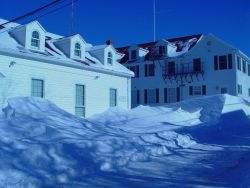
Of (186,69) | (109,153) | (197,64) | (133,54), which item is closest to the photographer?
(109,153)

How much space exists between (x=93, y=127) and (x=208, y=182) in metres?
6.66

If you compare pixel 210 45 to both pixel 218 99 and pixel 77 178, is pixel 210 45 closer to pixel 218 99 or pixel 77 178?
pixel 218 99

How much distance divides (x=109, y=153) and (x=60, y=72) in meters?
10.0

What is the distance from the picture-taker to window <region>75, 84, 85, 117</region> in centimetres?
1900

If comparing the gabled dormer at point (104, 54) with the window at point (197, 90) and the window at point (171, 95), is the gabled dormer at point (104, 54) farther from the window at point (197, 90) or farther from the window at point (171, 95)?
the window at point (197, 90)

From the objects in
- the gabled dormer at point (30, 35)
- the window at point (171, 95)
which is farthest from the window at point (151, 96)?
the gabled dormer at point (30, 35)

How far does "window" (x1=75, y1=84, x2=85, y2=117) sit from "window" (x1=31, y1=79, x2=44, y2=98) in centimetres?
274

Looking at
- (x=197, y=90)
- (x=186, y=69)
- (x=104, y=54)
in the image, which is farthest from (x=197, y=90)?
(x=104, y=54)

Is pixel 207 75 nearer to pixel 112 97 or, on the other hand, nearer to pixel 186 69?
pixel 186 69

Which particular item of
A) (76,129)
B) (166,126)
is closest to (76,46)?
(166,126)

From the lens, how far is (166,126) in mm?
15492

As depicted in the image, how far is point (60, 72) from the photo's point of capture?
17.9 meters

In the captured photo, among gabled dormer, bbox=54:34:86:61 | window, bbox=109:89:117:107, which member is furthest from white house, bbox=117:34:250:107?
gabled dormer, bbox=54:34:86:61

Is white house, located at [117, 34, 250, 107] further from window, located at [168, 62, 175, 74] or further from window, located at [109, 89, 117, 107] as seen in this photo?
window, located at [109, 89, 117, 107]
